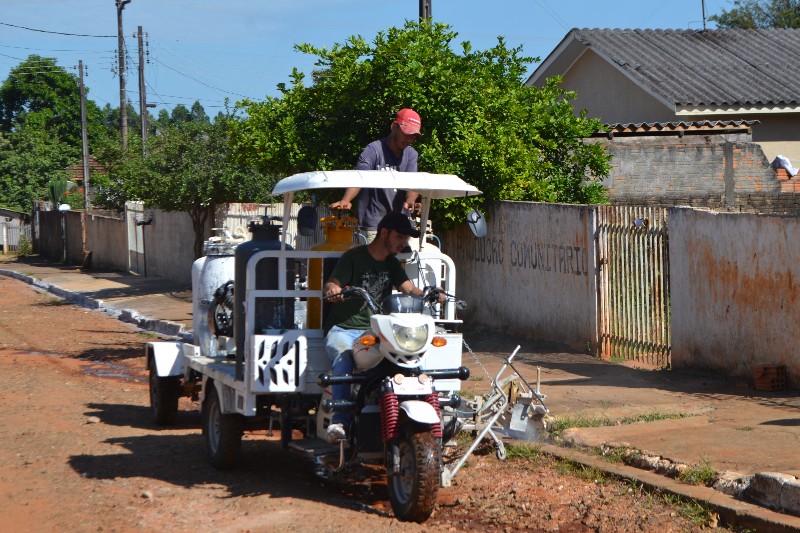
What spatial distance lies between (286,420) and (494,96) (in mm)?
8420

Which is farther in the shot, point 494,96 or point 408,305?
point 494,96

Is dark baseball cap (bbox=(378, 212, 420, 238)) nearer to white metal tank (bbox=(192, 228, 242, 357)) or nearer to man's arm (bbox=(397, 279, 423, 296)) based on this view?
man's arm (bbox=(397, 279, 423, 296))

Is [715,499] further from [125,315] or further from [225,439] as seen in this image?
[125,315]

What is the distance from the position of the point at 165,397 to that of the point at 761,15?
46929 millimetres

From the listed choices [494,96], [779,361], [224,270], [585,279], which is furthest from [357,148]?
[779,361]

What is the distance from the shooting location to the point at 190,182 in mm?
22453

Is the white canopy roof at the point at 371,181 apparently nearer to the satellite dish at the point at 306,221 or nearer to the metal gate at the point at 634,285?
the satellite dish at the point at 306,221

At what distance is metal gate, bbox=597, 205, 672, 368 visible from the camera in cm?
1158

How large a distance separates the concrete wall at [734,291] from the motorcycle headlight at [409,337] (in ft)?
15.4

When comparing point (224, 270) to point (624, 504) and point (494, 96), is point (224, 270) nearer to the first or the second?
point (624, 504)

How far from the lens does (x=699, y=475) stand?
6.71 metres

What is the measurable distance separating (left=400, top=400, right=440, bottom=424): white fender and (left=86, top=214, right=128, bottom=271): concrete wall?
2689 cm

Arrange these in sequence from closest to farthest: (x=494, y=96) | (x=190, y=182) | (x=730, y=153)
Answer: (x=494, y=96) → (x=730, y=153) → (x=190, y=182)

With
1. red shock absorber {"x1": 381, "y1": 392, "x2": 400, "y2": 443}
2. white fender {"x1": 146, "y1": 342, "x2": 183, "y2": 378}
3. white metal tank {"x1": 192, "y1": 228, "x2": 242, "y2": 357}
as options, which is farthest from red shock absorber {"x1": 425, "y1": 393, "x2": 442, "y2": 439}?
white fender {"x1": 146, "y1": 342, "x2": 183, "y2": 378}
